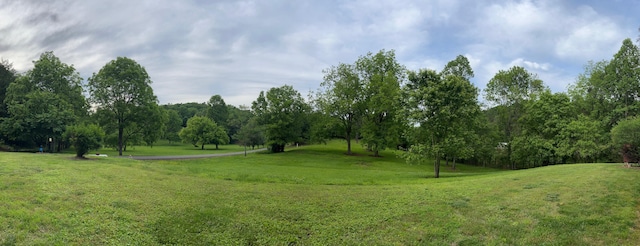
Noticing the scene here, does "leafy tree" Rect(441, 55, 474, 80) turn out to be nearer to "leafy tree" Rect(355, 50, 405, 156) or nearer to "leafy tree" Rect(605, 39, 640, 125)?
"leafy tree" Rect(355, 50, 405, 156)

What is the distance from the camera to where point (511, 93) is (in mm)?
44875

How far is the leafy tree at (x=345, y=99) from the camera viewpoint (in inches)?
1980

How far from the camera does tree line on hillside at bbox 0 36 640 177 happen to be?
29.0 m

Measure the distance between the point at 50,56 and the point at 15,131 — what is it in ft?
51.3

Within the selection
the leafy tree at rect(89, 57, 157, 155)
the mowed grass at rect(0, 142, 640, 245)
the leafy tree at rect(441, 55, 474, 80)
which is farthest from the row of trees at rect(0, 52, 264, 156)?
the leafy tree at rect(441, 55, 474, 80)

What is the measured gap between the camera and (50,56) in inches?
1984

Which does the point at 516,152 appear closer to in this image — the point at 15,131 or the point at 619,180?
the point at 619,180

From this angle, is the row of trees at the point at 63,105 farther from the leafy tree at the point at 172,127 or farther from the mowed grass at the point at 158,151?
the leafy tree at the point at 172,127

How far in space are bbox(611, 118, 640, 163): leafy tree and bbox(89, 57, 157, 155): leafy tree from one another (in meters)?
48.7

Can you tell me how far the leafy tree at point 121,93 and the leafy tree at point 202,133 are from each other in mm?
35558

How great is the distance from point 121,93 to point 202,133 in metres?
39.3

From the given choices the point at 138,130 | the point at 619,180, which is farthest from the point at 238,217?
the point at 138,130

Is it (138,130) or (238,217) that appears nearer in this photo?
(238,217)

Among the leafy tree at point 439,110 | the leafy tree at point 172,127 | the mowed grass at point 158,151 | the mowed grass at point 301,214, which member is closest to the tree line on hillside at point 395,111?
the leafy tree at point 439,110
